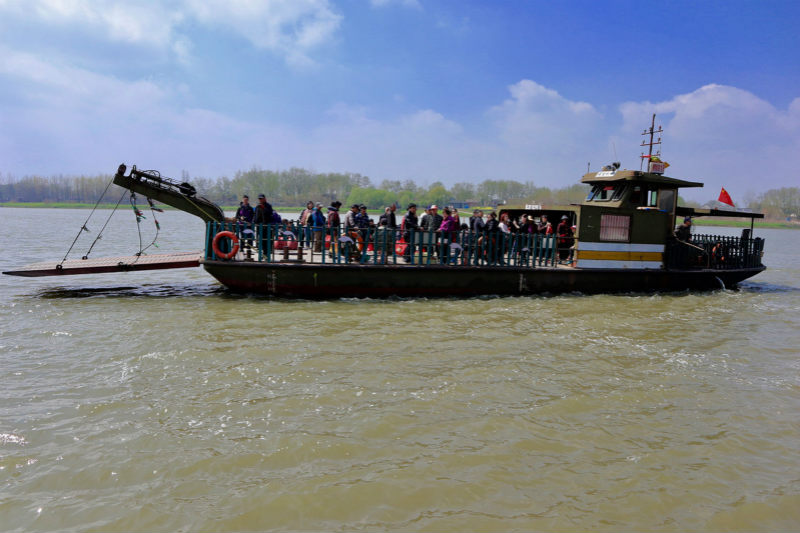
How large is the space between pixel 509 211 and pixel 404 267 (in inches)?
200

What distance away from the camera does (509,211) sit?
15.3 m

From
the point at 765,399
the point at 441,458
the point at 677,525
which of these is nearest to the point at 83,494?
the point at 441,458

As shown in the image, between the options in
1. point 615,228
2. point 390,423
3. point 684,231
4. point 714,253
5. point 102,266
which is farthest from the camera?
point 714,253

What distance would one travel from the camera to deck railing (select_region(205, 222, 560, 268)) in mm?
11477

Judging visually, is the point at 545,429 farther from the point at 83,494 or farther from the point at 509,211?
the point at 509,211

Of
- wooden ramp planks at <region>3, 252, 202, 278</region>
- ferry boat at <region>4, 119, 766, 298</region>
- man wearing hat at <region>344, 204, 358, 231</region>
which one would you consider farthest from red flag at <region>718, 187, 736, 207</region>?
wooden ramp planks at <region>3, 252, 202, 278</region>

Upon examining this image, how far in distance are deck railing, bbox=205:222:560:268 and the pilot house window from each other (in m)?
1.12

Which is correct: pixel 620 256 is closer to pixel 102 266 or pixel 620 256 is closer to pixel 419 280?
pixel 419 280

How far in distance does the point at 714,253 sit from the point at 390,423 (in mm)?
12870

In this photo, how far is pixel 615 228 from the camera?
42.0 feet

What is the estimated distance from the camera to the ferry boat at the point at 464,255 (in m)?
11.4

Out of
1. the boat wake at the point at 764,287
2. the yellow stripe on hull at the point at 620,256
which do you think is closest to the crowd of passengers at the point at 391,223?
the yellow stripe on hull at the point at 620,256

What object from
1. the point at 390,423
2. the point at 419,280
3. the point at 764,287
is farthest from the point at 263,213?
the point at 764,287

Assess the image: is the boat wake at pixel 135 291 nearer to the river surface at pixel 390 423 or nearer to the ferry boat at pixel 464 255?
the ferry boat at pixel 464 255
